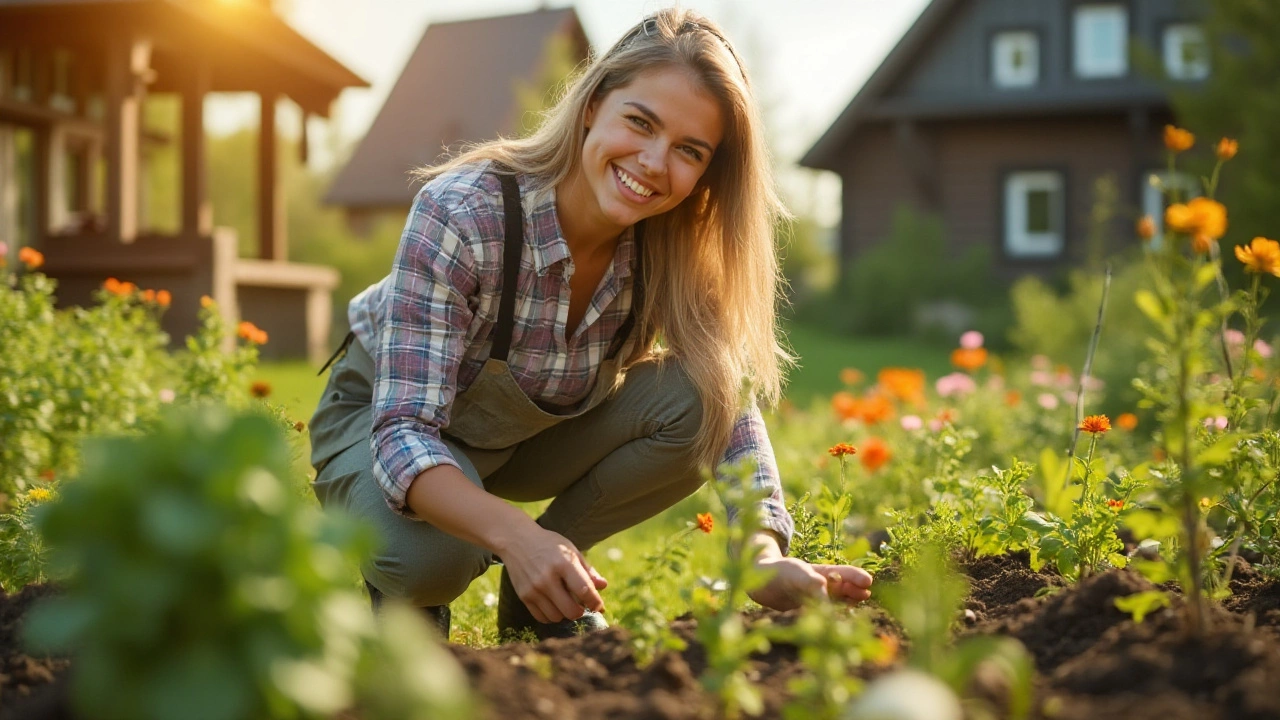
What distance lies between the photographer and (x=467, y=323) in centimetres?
231

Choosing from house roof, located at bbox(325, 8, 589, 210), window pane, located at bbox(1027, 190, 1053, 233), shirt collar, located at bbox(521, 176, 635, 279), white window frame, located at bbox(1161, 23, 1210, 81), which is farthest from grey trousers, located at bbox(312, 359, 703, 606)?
house roof, located at bbox(325, 8, 589, 210)

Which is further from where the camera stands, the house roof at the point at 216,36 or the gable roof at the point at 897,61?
the gable roof at the point at 897,61

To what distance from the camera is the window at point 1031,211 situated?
15.4 m

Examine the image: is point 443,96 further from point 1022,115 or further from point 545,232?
point 545,232

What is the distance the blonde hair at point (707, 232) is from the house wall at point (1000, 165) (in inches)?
516

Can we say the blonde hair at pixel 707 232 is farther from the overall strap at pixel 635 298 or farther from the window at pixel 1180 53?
the window at pixel 1180 53

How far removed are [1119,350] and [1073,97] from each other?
9.77 m

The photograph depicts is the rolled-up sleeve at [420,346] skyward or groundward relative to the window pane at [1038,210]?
groundward

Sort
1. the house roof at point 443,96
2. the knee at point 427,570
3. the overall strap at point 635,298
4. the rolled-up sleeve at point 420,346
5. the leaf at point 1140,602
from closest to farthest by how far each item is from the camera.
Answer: the leaf at point 1140,602 → the rolled-up sleeve at point 420,346 → the knee at point 427,570 → the overall strap at point 635,298 → the house roof at point 443,96

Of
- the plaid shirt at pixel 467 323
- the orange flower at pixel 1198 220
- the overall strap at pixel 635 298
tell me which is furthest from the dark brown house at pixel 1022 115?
the orange flower at pixel 1198 220

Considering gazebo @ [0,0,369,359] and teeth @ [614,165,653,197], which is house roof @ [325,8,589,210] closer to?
gazebo @ [0,0,369,359]

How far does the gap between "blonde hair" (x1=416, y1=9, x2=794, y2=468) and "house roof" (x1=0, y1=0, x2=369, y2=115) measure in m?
7.00

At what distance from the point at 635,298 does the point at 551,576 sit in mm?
1032

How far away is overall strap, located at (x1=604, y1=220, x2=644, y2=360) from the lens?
2.64 meters
